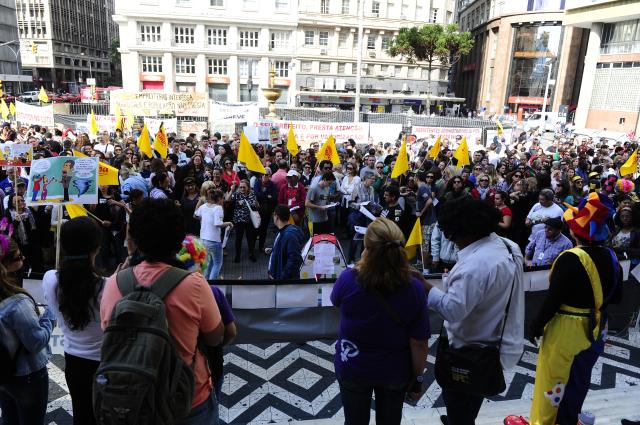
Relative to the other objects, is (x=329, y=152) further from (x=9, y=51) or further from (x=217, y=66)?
(x=9, y=51)

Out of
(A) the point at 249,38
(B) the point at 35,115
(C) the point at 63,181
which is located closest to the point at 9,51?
(A) the point at 249,38

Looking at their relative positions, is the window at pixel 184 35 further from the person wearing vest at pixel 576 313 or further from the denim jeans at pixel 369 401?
the denim jeans at pixel 369 401

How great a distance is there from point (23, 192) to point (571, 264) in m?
7.38

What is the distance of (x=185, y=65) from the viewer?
53.8 m

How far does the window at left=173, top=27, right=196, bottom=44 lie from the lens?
52531 millimetres

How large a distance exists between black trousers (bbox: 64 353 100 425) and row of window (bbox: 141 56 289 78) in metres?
53.9

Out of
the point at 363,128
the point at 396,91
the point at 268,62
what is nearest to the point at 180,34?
the point at 268,62

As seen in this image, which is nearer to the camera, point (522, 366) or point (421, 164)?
point (522, 366)

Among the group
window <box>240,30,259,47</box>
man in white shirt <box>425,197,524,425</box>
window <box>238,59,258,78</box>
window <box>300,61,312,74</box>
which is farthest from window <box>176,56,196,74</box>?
man in white shirt <box>425,197,524,425</box>

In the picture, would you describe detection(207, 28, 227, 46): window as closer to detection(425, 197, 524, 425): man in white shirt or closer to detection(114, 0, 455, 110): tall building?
detection(114, 0, 455, 110): tall building

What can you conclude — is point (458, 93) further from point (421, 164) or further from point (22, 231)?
point (22, 231)

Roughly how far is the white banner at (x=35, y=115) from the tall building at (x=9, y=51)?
64.3 meters

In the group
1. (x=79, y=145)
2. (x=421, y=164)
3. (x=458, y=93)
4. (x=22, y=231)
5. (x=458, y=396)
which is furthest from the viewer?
(x=458, y=93)

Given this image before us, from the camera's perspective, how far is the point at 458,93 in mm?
78812
